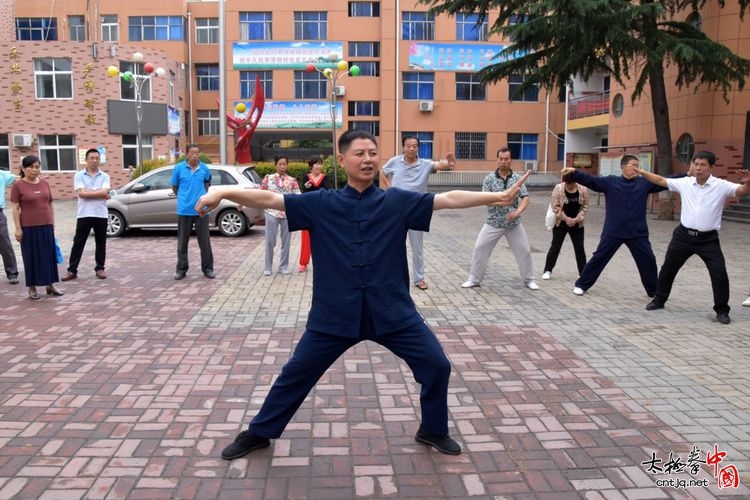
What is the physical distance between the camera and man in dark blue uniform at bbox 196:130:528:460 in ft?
11.4

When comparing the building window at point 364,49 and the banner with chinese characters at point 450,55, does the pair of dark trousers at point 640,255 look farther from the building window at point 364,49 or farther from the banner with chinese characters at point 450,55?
the building window at point 364,49

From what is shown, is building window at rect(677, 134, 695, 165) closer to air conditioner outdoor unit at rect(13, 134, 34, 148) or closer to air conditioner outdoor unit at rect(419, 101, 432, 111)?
air conditioner outdoor unit at rect(419, 101, 432, 111)

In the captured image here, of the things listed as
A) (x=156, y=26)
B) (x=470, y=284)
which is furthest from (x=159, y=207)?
(x=156, y=26)

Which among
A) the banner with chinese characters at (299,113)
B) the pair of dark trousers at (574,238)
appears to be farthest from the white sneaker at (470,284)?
the banner with chinese characters at (299,113)

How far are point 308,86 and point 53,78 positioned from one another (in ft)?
44.0

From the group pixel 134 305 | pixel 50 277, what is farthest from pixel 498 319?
pixel 50 277

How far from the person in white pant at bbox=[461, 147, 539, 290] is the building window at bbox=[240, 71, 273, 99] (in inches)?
1226

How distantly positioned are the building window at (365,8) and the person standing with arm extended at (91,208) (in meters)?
30.8

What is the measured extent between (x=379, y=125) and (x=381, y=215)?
3452 centimetres

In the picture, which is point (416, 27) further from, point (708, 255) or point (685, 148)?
point (708, 255)

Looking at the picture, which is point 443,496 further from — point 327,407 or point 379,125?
point 379,125

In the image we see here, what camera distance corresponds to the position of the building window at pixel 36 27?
3928 cm

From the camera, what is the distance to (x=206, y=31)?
39656mm

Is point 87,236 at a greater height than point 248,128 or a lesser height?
lesser
